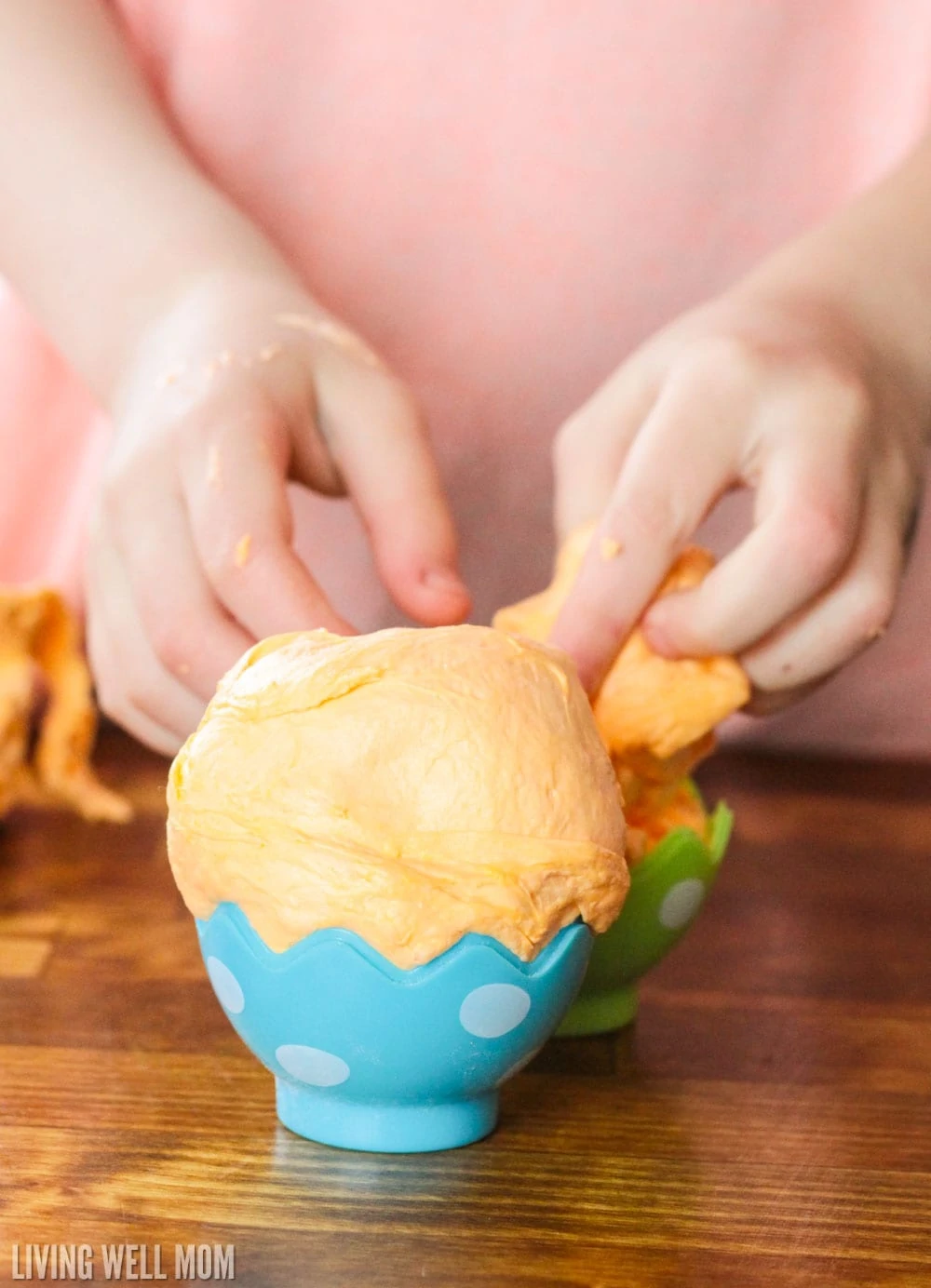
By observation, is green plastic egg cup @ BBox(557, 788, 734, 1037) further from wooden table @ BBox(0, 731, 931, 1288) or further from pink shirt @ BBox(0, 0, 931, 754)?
pink shirt @ BBox(0, 0, 931, 754)

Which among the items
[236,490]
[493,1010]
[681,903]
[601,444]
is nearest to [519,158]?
[601,444]

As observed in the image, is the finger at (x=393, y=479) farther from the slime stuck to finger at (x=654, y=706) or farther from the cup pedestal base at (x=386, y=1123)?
the cup pedestal base at (x=386, y=1123)

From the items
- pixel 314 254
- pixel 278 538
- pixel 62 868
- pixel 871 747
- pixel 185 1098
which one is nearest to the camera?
pixel 185 1098

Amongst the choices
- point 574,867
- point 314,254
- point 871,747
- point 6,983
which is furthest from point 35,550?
point 574,867

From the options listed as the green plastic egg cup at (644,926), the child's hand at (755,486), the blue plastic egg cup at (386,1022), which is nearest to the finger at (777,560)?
the child's hand at (755,486)

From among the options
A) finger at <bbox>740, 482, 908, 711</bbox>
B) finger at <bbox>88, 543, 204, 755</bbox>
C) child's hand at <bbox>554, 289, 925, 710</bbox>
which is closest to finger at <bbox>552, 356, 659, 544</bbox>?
child's hand at <bbox>554, 289, 925, 710</bbox>

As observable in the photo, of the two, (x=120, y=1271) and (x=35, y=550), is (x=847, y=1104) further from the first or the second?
(x=35, y=550)

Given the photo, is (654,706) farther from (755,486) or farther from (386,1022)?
(386,1022)

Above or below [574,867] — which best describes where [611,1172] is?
below
